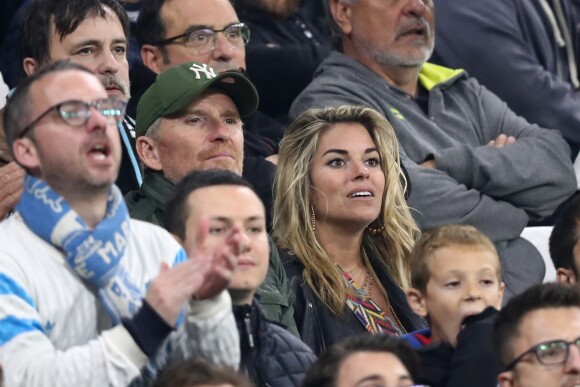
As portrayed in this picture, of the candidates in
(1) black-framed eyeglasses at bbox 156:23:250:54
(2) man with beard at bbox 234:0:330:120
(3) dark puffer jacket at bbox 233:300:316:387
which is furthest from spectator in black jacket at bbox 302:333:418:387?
(2) man with beard at bbox 234:0:330:120

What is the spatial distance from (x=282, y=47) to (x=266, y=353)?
10.6 feet

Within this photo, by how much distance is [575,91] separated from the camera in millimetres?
7871

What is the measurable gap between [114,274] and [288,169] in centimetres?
219

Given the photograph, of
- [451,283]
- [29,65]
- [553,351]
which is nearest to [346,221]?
[451,283]

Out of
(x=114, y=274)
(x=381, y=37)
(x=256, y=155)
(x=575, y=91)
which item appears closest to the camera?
(x=114, y=274)

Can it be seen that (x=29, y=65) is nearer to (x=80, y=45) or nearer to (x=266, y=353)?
(x=80, y=45)

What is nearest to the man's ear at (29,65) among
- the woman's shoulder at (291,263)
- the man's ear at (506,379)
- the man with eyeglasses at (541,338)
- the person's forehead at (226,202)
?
the woman's shoulder at (291,263)

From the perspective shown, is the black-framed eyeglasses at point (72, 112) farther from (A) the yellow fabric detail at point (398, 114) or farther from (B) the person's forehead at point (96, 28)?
(A) the yellow fabric detail at point (398, 114)

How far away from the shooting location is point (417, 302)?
532cm

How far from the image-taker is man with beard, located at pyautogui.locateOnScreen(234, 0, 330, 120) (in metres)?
7.39

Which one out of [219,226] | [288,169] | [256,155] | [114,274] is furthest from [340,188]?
[114,274]

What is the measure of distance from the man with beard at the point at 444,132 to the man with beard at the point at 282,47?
1.01ft

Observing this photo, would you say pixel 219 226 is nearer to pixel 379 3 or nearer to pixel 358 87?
pixel 358 87

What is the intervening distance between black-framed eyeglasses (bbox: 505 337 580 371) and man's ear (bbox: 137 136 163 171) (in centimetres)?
172
